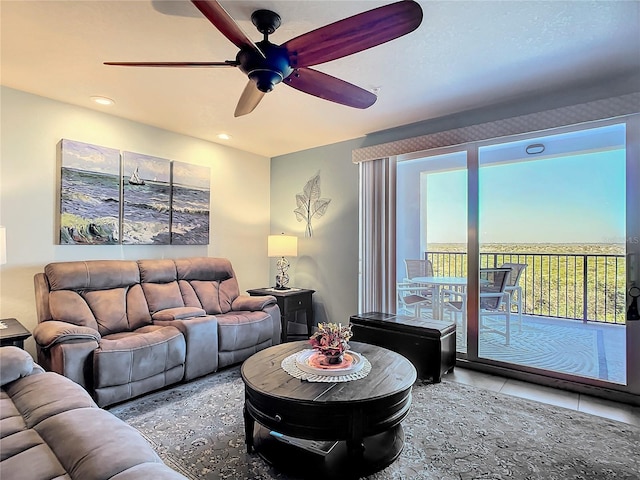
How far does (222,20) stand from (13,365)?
183cm

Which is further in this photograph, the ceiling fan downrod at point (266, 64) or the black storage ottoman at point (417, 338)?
A: the black storage ottoman at point (417, 338)

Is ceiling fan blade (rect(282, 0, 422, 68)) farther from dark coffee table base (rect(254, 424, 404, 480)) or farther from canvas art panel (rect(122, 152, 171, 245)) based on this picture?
canvas art panel (rect(122, 152, 171, 245))

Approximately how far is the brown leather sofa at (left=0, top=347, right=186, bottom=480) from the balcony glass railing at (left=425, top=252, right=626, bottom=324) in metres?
3.30

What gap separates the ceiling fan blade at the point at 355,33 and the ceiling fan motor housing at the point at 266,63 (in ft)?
0.15

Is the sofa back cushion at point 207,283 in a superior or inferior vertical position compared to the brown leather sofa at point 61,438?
superior

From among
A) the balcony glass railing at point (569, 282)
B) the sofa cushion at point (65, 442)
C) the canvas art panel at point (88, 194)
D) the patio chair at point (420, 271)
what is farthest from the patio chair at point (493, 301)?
the canvas art panel at point (88, 194)

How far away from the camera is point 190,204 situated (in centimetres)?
424

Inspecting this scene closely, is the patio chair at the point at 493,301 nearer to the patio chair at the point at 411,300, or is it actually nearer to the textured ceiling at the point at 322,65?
the patio chair at the point at 411,300

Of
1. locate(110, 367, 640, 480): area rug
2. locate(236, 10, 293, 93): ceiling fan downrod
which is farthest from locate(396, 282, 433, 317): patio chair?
locate(236, 10, 293, 93): ceiling fan downrod

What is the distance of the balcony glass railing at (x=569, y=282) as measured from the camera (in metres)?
2.94

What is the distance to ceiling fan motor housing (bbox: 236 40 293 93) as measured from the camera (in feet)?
5.60

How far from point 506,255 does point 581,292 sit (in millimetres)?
682

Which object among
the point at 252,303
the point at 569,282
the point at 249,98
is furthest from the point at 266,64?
the point at 569,282

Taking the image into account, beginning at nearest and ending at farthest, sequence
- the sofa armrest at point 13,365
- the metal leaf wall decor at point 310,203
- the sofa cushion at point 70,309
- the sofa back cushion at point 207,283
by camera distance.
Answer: the sofa armrest at point 13,365
the sofa cushion at point 70,309
the sofa back cushion at point 207,283
the metal leaf wall decor at point 310,203
